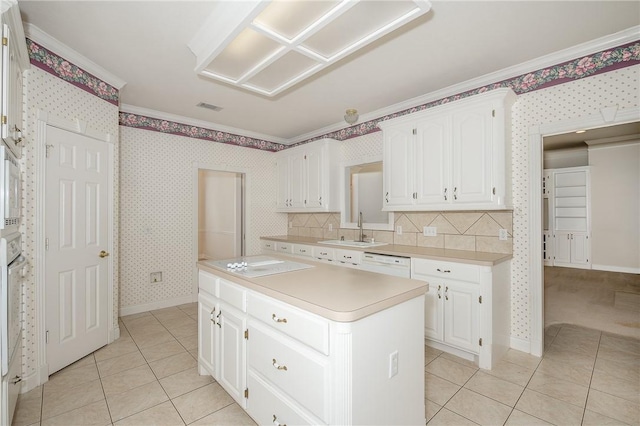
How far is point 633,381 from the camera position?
7.25 feet

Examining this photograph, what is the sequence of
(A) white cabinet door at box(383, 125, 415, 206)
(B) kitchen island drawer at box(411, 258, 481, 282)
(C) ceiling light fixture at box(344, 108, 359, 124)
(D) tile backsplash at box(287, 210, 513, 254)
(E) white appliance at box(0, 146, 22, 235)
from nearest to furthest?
(E) white appliance at box(0, 146, 22, 235) → (B) kitchen island drawer at box(411, 258, 481, 282) → (D) tile backsplash at box(287, 210, 513, 254) → (A) white cabinet door at box(383, 125, 415, 206) → (C) ceiling light fixture at box(344, 108, 359, 124)

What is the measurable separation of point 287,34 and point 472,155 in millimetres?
1934

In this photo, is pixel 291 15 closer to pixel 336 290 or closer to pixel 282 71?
pixel 282 71

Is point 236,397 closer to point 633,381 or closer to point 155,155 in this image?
point 633,381

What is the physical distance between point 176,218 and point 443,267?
11.4ft

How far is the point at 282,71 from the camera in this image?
2291 mm

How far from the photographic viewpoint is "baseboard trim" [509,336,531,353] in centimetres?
269

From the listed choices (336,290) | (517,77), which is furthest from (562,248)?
(336,290)

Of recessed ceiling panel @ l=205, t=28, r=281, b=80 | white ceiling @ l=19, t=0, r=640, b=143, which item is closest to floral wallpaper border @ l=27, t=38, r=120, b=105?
white ceiling @ l=19, t=0, r=640, b=143

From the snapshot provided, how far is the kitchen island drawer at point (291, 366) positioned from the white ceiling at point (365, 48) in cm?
208

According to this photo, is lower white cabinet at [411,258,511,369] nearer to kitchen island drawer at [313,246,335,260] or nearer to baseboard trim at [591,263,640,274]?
kitchen island drawer at [313,246,335,260]

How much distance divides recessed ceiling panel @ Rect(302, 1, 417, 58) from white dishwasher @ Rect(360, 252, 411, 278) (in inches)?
76.3

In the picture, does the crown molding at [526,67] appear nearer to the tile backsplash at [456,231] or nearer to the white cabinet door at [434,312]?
the tile backsplash at [456,231]

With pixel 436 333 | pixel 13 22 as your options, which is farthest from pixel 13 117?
pixel 436 333
